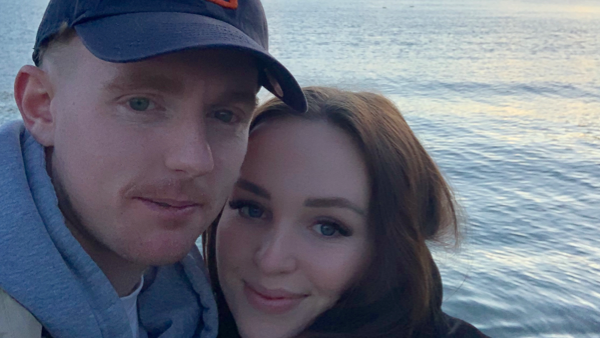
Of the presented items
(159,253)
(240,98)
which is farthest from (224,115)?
(159,253)

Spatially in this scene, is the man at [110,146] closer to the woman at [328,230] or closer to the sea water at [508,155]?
the woman at [328,230]

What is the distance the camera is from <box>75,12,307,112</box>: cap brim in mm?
1491

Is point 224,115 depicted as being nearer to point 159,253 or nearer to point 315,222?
point 159,253

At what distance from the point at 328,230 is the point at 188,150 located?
0.99 meters

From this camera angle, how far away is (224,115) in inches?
70.8

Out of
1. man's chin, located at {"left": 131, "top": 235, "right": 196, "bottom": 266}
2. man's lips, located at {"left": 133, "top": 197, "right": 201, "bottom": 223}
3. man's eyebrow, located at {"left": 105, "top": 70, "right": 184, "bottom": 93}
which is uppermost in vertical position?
man's eyebrow, located at {"left": 105, "top": 70, "right": 184, "bottom": 93}

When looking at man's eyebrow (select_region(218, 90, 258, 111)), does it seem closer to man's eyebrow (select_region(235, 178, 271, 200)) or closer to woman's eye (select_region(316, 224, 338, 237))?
man's eyebrow (select_region(235, 178, 271, 200))

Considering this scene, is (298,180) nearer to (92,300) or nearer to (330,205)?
(330,205)

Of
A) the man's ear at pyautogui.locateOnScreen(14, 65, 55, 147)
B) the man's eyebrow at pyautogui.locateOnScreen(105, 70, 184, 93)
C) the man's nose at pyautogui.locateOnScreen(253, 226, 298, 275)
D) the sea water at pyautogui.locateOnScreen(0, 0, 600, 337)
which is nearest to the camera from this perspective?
the man's eyebrow at pyautogui.locateOnScreen(105, 70, 184, 93)

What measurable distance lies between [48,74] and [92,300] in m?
0.66

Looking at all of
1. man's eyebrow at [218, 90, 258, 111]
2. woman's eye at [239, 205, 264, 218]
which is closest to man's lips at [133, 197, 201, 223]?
man's eyebrow at [218, 90, 258, 111]

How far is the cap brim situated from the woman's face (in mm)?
828

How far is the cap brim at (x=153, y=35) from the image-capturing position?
4.89 feet

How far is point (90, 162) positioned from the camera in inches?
63.9
